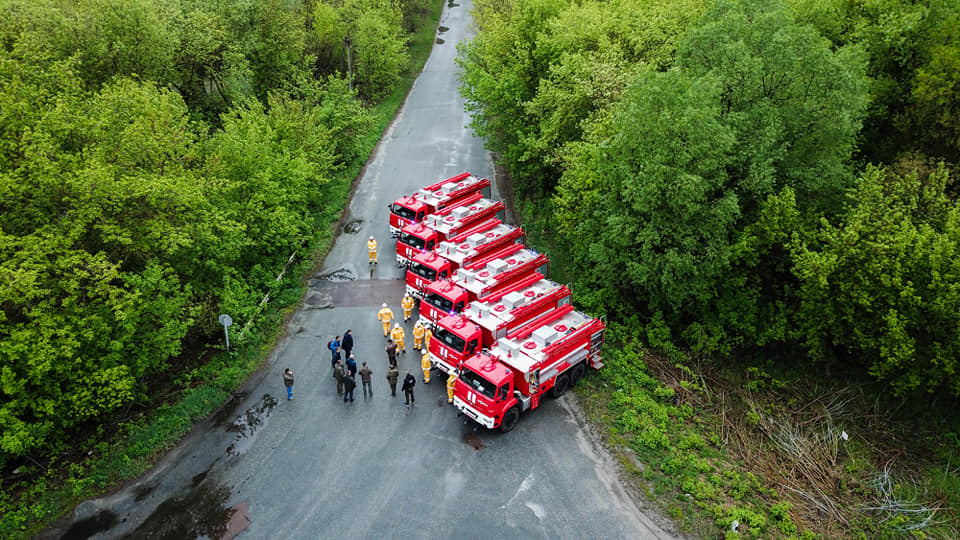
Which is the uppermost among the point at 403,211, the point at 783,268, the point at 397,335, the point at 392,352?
the point at 783,268

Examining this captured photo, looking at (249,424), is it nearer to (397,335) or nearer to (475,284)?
(397,335)

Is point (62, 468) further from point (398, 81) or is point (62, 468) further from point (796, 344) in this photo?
point (398, 81)

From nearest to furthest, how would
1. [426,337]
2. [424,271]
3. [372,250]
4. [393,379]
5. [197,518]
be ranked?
[197,518] → [393,379] → [426,337] → [424,271] → [372,250]

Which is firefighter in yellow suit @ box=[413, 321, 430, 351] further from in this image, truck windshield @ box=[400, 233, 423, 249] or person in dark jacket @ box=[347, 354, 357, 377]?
truck windshield @ box=[400, 233, 423, 249]

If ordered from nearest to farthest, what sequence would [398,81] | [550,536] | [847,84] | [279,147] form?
[550,536] → [847,84] → [279,147] → [398,81]

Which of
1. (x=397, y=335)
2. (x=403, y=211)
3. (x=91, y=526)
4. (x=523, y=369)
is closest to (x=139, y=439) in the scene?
(x=91, y=526)

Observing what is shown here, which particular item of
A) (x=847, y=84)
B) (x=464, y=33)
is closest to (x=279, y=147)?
(x=847, y=84)

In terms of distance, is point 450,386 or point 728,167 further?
point 728,167
